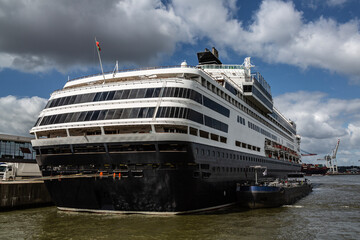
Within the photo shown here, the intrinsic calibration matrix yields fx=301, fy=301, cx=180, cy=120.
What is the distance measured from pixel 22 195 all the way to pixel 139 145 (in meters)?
17.3

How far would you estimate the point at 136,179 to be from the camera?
75.0 feet

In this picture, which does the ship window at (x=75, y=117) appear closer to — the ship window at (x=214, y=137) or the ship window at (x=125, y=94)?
the ship window at (x=125, y=94)

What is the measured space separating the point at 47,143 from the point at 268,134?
3410 cm

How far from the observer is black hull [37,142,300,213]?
893 inches

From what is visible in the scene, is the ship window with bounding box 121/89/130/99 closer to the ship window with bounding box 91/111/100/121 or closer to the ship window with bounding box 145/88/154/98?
the ship window with bounding box 145/88/154/98

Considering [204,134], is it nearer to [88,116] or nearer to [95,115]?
[95,115]

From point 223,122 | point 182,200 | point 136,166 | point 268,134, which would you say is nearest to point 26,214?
point 136,166

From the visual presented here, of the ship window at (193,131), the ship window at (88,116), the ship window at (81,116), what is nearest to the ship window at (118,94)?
the ship window at (88,116)

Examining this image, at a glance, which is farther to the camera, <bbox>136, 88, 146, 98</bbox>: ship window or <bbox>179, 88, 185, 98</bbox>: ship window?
<bbox>136, 88, 146, 98</bbox>: ship window

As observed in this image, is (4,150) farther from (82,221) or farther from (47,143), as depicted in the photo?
(82,221)

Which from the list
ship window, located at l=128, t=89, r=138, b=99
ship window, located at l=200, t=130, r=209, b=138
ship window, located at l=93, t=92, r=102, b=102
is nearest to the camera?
ship window, located at l=128, t=89, r=138, b=99

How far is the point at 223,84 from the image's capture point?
34156 mm

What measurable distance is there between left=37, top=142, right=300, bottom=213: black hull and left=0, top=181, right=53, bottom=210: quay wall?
7208 mm

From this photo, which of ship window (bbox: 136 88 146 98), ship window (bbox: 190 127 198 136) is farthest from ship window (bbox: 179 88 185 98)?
ship window (bbox: 136 88 146 98)
